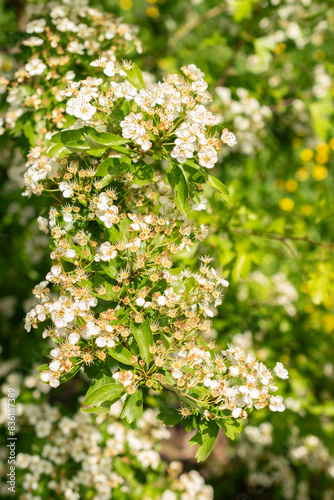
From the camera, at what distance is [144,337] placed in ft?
3.44

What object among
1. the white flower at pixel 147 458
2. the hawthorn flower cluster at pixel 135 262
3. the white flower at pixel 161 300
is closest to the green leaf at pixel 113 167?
the hawthorn flower cluster at pixel 135 262

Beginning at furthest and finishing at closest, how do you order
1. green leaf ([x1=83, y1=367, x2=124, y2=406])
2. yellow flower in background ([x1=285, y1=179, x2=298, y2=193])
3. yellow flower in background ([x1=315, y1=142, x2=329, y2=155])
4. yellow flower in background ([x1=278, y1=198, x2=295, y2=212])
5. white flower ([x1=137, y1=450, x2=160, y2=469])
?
yellow flower in background ([x1=285, y1=179, x2=298, y2=193])
yellow flower in background ([x1=315, y1=142, x2=329, y2=155])
yellow flower in background ([x1=278, y1=198, x2=295, y2=212])
white flower ([x1=137, y1=450, x2=160, y2=469])
green leaf ([x1=83, y1=367, x2=124, y2=406])

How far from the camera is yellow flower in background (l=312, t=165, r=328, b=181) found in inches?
164

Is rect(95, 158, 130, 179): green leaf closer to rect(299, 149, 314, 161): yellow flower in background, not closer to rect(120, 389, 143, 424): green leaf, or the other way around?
rect(120, 389, 143, 424): green leaf

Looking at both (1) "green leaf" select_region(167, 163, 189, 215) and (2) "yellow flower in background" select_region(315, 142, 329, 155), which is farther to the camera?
(2) "yellow flower in background" select_region(315, 142, 329, 155)

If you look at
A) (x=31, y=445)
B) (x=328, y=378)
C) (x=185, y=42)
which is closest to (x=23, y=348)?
(x=31, y=445)

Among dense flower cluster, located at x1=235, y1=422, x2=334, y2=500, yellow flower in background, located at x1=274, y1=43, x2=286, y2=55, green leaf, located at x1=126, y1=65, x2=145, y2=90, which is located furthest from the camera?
yellow flower in background, located at x1=274, y1=43, x2=286, y2=55

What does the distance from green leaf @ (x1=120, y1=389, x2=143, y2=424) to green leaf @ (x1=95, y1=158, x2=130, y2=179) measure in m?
0.59

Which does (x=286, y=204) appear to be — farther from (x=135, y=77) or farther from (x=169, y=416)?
(x=169, y=416)

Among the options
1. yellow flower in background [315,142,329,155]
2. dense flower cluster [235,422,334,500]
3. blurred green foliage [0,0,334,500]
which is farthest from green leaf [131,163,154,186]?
yellow flower in background [315,142,329,155]

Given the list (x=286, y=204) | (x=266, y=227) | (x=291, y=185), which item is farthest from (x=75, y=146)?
(x=291, y=185)

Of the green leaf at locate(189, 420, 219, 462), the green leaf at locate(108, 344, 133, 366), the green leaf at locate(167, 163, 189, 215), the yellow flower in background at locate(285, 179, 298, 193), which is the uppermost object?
the green leaf at locate(167, 163, 189, 215)

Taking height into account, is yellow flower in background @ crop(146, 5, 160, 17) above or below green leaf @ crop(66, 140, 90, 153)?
below

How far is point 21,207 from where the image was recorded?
2.68m
